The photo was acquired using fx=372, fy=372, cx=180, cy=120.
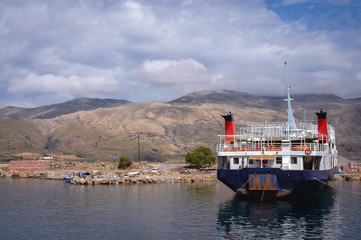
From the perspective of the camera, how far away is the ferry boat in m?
42.4

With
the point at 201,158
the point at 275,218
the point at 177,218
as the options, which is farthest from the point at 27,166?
the point at 275,218

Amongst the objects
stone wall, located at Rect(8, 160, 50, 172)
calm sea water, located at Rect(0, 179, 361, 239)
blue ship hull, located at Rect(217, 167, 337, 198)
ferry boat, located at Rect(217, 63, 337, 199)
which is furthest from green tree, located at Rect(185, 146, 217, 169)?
blue ship hull, located at Rect(217, 167, 337, 198)

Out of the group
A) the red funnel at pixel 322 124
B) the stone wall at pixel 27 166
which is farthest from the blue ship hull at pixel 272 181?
the stone wall at pixel 27 166

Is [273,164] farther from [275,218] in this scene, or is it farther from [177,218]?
[177,218]

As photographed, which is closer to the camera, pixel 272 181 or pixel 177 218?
pixel 177 218

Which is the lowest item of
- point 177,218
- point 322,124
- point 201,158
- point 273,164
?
point 177,218

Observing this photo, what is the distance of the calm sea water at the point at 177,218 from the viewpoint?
102 feet

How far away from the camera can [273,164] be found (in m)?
45.0

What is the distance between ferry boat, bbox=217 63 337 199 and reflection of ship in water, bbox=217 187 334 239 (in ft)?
4.83

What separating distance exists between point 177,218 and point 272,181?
1225cm

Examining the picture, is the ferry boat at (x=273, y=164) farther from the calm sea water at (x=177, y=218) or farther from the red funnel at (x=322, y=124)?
the calm sea water at (x=177, y=218)

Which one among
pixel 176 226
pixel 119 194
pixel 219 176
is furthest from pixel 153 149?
pixel 176 226

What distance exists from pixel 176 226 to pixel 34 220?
14700 mm

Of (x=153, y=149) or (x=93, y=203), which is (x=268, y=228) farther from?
(x=153, y=149)
